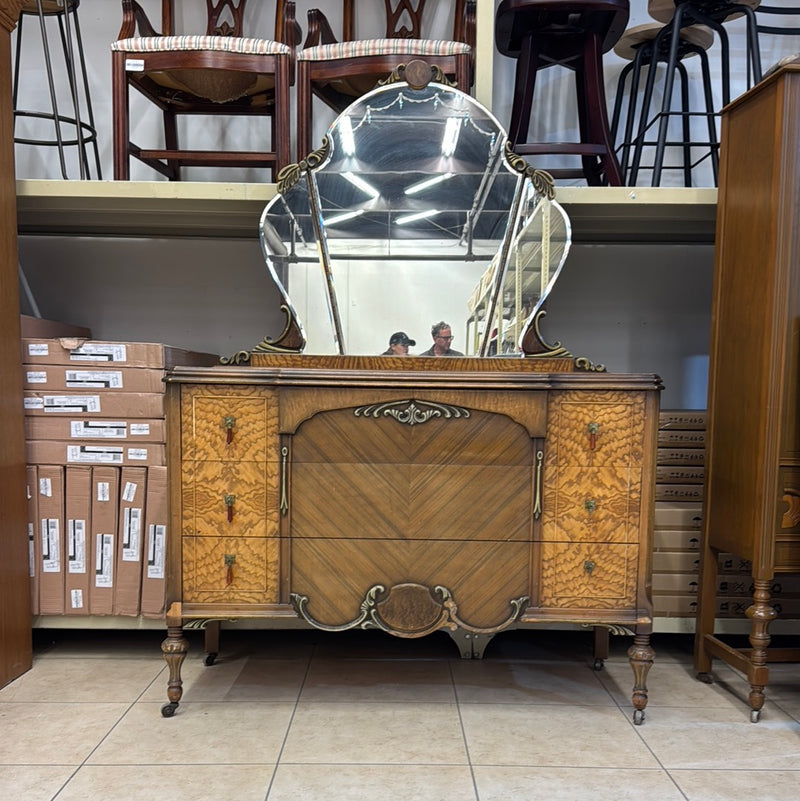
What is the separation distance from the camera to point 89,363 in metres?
1.99

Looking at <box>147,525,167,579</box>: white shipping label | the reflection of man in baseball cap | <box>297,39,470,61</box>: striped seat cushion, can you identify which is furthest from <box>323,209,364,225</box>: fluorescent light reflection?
<box>147,525,167,579</box>: white shipping label

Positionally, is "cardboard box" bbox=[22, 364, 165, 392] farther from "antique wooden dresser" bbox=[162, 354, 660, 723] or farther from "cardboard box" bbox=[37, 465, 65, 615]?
"antique wooden dresser" bbox=[162, 354, 660, 723]

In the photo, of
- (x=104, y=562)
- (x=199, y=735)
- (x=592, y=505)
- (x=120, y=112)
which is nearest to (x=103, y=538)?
(x=104, y=562)

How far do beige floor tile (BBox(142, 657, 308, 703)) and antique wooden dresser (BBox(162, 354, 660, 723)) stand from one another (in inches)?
11.4

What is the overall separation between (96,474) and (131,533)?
0.70 ft

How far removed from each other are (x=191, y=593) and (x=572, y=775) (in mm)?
1015

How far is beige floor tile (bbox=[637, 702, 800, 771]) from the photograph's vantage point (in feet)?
5.07

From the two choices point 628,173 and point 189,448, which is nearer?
point 189,448

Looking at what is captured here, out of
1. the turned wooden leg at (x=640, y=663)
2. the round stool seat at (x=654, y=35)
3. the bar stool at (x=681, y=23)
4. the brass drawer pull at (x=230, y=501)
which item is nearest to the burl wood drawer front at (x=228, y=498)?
the brass drawer pull at (x=230, y=501)

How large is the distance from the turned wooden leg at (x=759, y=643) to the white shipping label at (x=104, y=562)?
1.86 metres

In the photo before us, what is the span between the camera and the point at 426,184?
2.03m

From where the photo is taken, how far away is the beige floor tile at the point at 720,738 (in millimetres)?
1544

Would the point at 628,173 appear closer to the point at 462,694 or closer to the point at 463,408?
the point at 463,408

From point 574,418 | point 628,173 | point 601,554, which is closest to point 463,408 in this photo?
point 574,418
